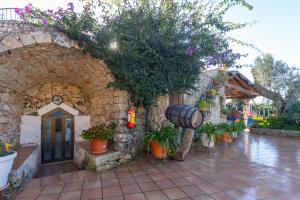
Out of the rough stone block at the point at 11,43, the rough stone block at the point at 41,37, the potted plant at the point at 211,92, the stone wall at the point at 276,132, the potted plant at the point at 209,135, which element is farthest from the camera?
the stone wall at the point at 276,132

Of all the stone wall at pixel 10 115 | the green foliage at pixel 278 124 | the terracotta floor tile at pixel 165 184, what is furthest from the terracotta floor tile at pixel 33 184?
the green foliage at pixel 278 124

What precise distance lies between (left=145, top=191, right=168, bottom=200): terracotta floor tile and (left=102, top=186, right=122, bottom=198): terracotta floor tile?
421 millimetres

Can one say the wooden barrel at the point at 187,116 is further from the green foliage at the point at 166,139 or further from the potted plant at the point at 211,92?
the potted plant at the point at 211,92

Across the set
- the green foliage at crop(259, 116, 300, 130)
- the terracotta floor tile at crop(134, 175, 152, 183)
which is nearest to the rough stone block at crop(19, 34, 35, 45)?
the terracotta floor tile at crop(134, 175, 152, 183)

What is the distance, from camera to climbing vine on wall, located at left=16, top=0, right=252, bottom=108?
12.6 feet

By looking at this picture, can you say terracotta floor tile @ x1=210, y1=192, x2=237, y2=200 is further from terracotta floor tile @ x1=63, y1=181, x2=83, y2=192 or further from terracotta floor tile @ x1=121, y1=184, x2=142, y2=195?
terracotta floor tile @ x1=63, y1=181, x2=83, y2=192

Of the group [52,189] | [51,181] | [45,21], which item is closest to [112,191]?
[52,189]

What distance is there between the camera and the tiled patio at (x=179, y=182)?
271 cm

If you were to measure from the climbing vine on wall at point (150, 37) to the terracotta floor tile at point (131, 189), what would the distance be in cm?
201

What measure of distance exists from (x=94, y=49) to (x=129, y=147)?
2278mm

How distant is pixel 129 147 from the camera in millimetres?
4441

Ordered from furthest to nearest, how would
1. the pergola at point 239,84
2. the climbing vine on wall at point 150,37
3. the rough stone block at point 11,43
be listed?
the pergola at point 239,84 < the climbing vine on wall at point 150,37 < the rough stone block at point 11,43

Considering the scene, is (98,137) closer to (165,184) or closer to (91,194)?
(91,194)

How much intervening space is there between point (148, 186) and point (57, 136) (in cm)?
398
